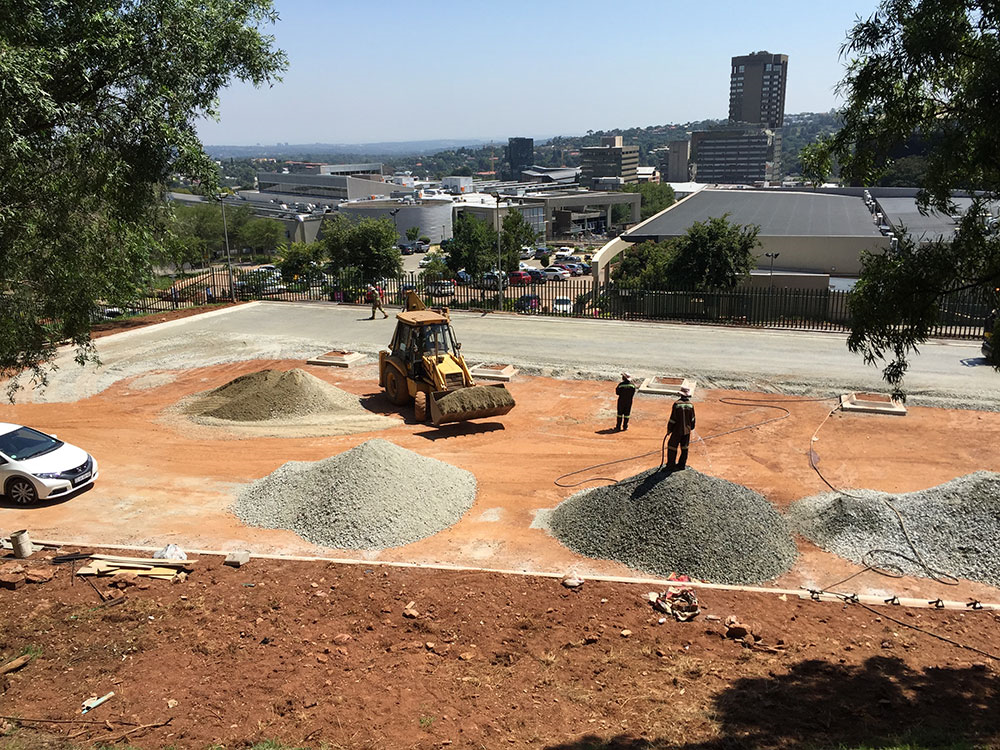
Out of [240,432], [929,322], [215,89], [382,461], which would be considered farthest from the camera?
[240,432]

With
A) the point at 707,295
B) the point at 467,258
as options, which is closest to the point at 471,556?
the point at 707,295

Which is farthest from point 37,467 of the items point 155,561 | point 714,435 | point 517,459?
point 714,435

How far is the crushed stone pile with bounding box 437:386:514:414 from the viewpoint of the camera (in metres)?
17.8

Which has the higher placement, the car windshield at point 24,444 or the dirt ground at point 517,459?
the car windshield at point 24,444

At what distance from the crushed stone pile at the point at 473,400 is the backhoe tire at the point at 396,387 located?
2.49 metres

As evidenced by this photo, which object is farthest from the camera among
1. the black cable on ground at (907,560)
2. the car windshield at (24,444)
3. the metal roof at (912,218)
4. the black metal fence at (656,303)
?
the metal roof at (912,218)

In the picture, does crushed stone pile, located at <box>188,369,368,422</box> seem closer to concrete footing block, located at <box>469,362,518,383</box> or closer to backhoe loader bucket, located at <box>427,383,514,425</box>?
backhoe loader bucket, located at <box>427,383,514,425</box>

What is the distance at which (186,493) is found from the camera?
14438mm

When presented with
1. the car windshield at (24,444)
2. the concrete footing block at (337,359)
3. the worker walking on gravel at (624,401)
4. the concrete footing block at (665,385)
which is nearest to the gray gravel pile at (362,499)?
the car windshield at (24,444)

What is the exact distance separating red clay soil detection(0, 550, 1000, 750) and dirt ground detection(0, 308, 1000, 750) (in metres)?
0.03

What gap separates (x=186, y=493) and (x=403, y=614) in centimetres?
699

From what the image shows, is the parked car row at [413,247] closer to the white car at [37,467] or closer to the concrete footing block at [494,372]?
the concrete footing block at [494,372]

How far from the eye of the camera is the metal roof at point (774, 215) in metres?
60.2

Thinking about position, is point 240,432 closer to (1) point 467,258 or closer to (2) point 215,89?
(2) point 215,89
